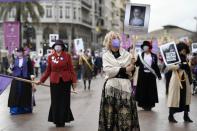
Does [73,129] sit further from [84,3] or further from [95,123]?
[84,3]

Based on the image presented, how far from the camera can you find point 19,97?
15.3m

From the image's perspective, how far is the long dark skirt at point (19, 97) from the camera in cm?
1534

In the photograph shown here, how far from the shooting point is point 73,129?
12.1 m

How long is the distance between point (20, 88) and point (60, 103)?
303 centimetres

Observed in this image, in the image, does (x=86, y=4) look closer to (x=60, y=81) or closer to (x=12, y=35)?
(x=12, y=35)

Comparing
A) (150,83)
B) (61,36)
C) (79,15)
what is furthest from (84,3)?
(150,83)

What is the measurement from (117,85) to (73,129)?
3.18m

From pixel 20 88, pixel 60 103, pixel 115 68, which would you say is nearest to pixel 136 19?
pixel 60 103

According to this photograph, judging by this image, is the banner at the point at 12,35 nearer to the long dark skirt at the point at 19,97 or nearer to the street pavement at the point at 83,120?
the street pavement at the point at 83,120

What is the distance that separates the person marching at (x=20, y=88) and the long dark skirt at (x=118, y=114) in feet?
20.5

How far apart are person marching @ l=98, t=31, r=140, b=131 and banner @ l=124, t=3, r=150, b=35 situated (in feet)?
8.42

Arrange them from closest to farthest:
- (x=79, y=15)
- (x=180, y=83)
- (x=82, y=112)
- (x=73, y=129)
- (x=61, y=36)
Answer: (x=73, y=129)
(x=180, y=83)
(x=82, y=112)
(x=61, y=36)
(x=79, y=15)

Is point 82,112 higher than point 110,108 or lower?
lower

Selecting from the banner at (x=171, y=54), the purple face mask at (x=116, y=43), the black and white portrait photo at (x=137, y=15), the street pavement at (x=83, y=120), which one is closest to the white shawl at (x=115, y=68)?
the purple face mask at (x=116, y=43)
